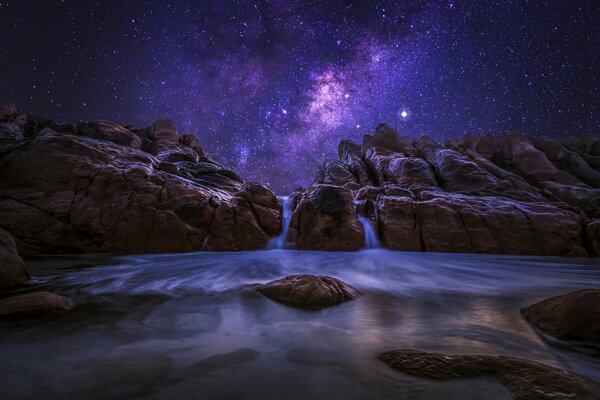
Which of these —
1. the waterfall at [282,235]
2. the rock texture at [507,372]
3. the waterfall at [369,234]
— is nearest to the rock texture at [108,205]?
the waterfall at [282,235]

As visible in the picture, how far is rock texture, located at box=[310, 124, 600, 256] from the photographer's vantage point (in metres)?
11.6

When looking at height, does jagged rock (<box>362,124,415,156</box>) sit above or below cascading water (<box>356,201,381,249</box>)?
above

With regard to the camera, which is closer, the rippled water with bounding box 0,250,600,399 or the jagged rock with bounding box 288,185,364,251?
the rippled water with bounding box 0,250,600,399

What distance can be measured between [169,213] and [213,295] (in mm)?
6559

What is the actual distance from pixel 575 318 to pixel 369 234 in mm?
9110

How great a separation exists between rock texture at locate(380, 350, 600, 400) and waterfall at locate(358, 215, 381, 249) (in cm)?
943

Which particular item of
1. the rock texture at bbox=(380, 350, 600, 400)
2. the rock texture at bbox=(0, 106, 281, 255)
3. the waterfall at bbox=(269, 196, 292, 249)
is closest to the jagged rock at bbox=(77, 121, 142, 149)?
the rock texture at bbox=(0, 106, 281, 255)

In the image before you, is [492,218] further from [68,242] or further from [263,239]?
[68,242]

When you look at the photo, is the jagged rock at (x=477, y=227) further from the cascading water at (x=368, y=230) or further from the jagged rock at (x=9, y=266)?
the jagged rock at (x=9, y=266)

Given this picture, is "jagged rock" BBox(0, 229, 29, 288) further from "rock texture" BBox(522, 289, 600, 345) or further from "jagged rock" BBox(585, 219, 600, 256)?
"jagged rock" BBox(585, 219, 600, 256)

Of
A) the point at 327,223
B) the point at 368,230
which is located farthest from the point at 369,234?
the point at 327,223

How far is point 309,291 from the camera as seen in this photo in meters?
4.79

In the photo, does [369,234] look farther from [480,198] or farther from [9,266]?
[9,266]

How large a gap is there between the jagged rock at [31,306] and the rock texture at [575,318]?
694cm
